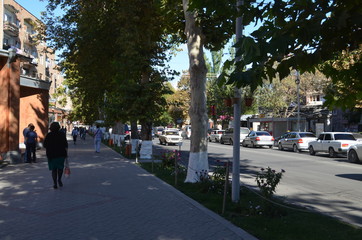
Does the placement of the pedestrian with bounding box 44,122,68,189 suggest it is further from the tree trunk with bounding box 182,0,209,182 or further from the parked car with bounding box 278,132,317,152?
the parked car with bounding box 278,132,317,152

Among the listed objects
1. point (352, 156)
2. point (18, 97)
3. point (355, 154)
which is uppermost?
point (18, 97)

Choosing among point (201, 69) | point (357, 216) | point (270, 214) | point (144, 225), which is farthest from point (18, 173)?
point (357, 216)

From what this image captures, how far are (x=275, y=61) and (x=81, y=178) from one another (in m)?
9.53

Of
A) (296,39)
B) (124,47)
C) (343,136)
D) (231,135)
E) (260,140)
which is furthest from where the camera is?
(231,135)

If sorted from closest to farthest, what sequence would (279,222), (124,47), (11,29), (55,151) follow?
(279,222)
(55,151)
(124,47)
(11,29)

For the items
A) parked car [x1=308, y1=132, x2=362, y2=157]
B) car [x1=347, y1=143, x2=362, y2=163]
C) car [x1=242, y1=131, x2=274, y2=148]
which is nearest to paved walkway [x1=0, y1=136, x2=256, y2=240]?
car [x1=347, y1=143, x2=362, y2=163]

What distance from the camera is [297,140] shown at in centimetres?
2719

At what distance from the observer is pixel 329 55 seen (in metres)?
3.93

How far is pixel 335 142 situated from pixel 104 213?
61.1 ft

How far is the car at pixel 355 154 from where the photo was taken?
1786cm

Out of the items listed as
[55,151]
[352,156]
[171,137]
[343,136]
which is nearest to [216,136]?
[171,137]

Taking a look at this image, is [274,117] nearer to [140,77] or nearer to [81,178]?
[140,77]

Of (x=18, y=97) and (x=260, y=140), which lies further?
(x=260, y=140)

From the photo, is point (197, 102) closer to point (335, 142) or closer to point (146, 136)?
point (146, 136)
